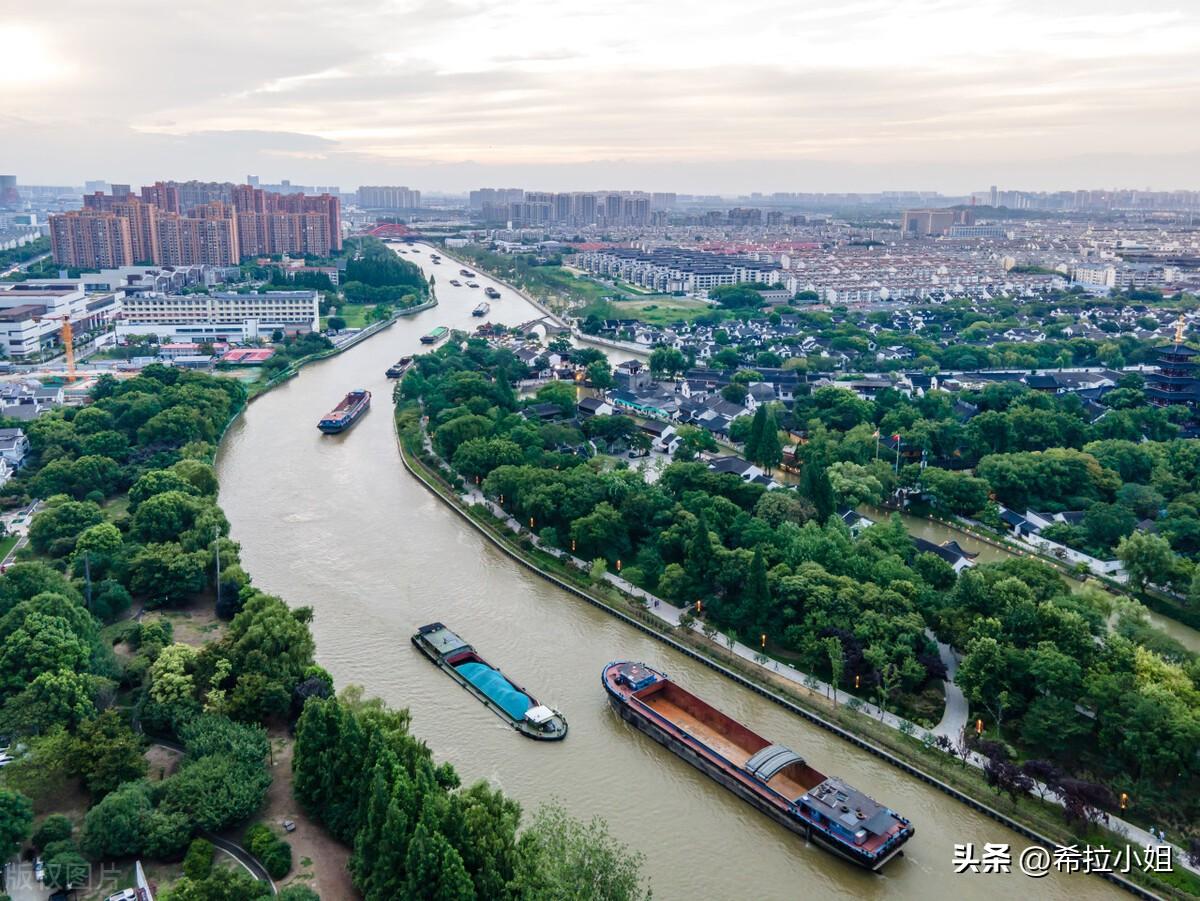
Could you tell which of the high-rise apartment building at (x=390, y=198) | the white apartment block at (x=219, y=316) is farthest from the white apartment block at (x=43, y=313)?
the high-rise apartment building at (x=390, y=198)

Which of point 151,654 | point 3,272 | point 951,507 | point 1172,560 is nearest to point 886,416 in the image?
point 951,507

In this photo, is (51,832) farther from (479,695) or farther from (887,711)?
(887,711)

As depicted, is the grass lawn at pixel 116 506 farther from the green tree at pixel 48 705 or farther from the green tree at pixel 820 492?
the green tree at pixel 820 492

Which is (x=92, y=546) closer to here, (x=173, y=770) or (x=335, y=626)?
(x=335, y=626)

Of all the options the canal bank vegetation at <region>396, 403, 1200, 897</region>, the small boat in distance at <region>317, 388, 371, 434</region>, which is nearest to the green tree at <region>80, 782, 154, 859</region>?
the canal bank vegetation at <region>396, 403, 1200, 897</region>

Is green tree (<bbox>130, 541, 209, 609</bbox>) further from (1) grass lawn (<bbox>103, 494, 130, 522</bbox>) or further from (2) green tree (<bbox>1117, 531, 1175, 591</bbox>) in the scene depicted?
(2) green tree (<bbox>1117, 531, 1175, 591</bbox>)

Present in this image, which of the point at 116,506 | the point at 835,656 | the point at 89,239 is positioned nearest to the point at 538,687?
the point at 835,656

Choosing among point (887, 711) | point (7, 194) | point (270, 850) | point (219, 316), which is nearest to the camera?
point (270, 850)
